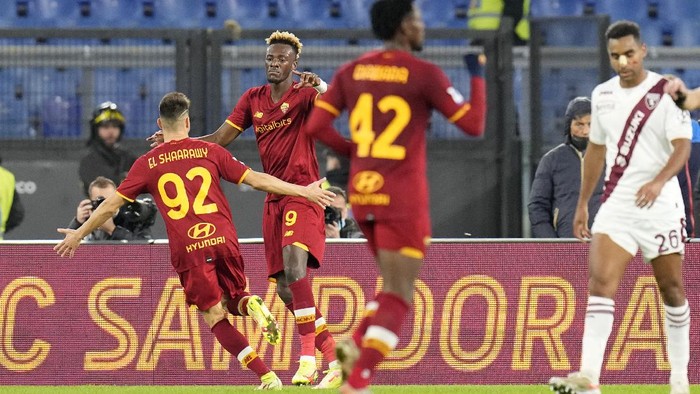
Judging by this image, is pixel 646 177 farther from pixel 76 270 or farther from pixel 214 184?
pixel 76 270

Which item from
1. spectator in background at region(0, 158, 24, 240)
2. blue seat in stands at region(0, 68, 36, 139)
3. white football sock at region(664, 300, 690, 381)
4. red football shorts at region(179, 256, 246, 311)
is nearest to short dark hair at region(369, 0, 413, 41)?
white football sock at region(664, 300, 690, 381)

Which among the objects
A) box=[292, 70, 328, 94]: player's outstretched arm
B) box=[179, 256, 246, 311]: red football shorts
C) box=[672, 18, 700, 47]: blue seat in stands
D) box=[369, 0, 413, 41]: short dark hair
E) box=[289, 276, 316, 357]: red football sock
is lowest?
box=[289, 276, 316, 357]: red football sock

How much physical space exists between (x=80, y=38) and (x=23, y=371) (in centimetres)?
406

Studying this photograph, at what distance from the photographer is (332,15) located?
16.8 metres

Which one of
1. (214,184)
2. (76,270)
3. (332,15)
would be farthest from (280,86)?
(332,15)

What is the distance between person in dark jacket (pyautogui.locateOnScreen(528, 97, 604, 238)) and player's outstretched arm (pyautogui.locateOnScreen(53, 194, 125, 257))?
3.90 m

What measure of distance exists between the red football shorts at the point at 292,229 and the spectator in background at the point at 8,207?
3.86 m

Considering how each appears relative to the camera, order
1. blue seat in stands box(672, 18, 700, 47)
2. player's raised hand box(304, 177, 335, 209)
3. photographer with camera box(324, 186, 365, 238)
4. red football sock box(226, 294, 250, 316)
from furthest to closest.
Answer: blue seat in stands box(672, 18, 700, 47)
photographer with camera box(324, 186, 365, 238)
red football sock box(226, 294, 250, 316)
player's raised hand box(304, 177, 335, 209)

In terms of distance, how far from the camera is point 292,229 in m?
9.35

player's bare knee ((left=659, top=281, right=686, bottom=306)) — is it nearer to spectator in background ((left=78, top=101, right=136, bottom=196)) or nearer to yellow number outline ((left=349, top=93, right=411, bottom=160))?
yellow number outline ((left=349, top=93, right=411, bottom=160))

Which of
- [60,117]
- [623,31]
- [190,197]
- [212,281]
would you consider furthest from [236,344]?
[60,117]

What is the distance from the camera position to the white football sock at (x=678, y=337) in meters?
7.75

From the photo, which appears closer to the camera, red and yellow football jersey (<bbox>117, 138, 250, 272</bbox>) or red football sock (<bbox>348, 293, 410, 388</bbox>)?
red football sock (<bbox>348, 293, 410, 388</bbox>)

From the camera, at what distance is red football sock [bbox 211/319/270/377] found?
8.96m
